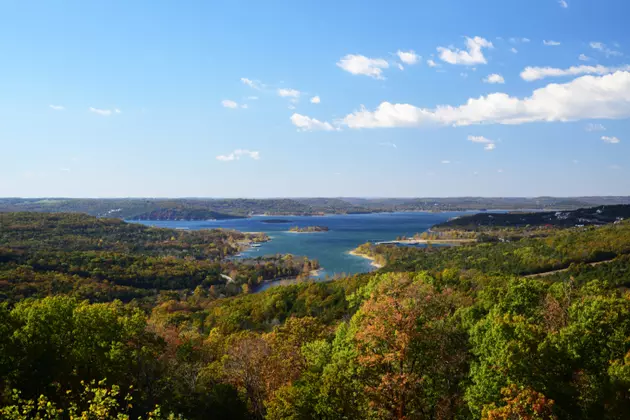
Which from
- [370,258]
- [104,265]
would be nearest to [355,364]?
[104,265]

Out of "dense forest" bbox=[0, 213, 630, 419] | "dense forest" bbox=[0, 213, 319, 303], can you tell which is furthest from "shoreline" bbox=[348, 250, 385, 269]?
"dense forest" bbox=[0, 213, 630, 419]

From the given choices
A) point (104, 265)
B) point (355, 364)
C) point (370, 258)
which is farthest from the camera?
point (370, 258)

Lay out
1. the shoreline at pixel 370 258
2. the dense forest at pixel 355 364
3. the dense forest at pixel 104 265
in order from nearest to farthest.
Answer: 1. the dense forest at pixel 355 364
2. the dense forest at pixel 104 265
3. the shoreline at pixel 370 258

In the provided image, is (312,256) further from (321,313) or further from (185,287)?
(321,313)

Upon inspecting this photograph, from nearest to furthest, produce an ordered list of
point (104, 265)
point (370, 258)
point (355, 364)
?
point (355, 364) → point (104, 265) → point (370, 258)

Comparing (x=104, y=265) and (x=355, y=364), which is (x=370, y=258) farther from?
(x=355, y=364)

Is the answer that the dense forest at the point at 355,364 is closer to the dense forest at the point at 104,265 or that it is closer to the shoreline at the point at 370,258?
the dense forest at the point at 104,265

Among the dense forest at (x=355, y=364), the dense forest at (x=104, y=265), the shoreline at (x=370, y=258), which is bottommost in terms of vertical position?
the shoreline at (x=370, y=258)

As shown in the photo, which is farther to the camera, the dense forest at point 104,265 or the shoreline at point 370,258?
the shoreline at point 370,258

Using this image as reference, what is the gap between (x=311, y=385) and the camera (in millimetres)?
17578

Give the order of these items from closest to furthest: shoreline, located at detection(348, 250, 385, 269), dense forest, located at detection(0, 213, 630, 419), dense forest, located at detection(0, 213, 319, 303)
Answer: dense forest, located at detection(0, 213, 630, 419), dense forest, located at detection(0, 213, 319, 303), shoreline, located at detection(348, 250, 385, 269)

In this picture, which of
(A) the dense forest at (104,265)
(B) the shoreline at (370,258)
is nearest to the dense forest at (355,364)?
(A) the dense forest at (104,265)

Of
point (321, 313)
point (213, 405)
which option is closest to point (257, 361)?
point (213, 405)

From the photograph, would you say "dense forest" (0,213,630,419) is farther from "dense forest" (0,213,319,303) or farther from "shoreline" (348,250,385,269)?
"shoreline" (348,250,385,269)
